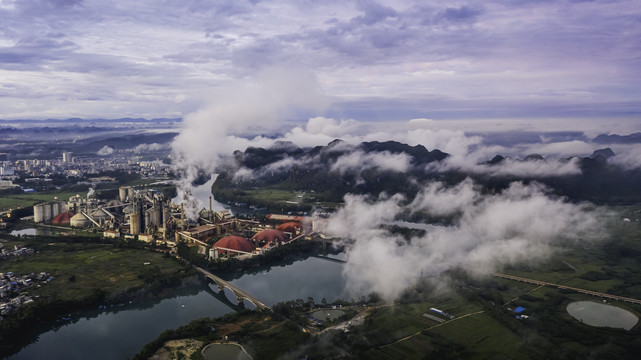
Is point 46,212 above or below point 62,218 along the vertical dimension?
above

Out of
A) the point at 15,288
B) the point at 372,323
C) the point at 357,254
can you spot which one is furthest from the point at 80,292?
the point at 357,254

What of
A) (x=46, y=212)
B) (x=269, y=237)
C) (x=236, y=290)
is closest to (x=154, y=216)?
(x=269, y=237)

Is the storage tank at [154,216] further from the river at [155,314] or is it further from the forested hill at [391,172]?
the forested hill at [391,172]

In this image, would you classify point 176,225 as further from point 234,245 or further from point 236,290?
point 236,290

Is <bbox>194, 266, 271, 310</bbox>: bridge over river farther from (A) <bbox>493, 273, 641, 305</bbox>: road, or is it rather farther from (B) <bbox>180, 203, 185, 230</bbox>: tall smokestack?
(A) <bbox>493, 273, 641, 305</bbox>: road

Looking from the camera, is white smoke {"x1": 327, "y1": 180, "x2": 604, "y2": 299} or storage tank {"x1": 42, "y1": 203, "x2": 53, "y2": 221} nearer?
white smoke {"x1": 327, "y1": 180, "x2": 604, "y2": 299}

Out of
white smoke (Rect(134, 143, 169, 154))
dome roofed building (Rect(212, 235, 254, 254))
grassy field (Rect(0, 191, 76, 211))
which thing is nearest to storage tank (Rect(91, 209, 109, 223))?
grassy field (Rect(0, 191, 76, 211))
